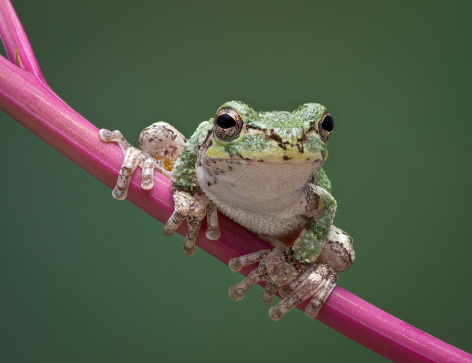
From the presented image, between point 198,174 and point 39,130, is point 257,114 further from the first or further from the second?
point 39,130

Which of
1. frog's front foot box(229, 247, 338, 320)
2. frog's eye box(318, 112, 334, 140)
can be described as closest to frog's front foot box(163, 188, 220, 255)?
frog's front foot box(229, 247, 338, 320)

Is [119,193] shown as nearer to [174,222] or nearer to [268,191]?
[174,222]

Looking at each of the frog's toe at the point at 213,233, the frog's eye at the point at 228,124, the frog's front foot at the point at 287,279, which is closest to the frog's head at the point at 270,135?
the frog's eye at the point at 228,124

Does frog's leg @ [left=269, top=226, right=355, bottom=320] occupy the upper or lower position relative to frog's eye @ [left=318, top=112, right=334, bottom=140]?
lower

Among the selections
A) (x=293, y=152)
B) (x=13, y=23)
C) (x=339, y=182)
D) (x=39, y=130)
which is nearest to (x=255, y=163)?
(x=293, y=152)

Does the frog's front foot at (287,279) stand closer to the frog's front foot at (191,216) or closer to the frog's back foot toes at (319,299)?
the frog's back foot toes at (319,299)

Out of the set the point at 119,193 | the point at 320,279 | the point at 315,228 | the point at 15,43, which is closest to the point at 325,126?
the point at 315,228

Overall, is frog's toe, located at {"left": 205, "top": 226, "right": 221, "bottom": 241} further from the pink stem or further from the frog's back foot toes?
the pink stem

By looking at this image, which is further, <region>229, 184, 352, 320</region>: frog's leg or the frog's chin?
<region>229, 184, 352, 320</region>: frog's leg
